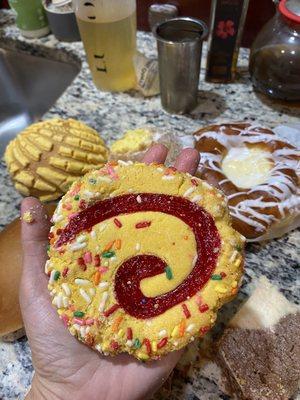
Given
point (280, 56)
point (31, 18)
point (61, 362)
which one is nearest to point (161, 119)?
point (280, 56)

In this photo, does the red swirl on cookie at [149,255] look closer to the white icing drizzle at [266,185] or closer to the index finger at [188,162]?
the index finger at [188,162]

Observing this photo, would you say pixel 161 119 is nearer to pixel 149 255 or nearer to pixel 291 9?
pixel 291 9

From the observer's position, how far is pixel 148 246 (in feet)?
2.39

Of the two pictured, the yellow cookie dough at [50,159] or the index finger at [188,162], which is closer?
the index finger at [188,162]

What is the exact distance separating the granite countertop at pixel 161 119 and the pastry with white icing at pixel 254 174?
0.08m

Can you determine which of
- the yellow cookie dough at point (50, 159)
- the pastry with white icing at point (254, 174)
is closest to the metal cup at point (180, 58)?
the pastry with white icing at point (254, 174)

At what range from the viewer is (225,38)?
4.24 ft

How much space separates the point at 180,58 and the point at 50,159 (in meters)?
0.48

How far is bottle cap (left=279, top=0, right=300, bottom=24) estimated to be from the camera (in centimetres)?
115

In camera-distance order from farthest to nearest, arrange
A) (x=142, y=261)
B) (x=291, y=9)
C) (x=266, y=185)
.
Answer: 1. (x=291, y=9)
2. (x=266, y=185)
3. (x=142, y=261)

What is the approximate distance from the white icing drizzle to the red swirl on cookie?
31 cm

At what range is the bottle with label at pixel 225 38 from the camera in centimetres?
122

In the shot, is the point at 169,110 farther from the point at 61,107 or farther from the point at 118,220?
the point at 118,220

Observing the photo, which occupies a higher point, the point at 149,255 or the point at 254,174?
the point at 149,255
